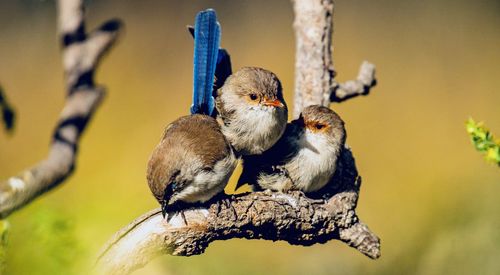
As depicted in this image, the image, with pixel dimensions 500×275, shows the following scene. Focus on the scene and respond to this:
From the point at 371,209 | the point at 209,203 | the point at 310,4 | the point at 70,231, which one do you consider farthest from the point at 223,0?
the point at 70,231

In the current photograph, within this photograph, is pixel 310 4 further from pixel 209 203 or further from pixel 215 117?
pixel 209 203

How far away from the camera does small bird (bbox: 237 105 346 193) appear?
2.15 metres

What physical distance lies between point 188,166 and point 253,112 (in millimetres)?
283

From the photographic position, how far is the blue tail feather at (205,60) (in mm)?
2141

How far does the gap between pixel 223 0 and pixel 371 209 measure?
5.75ft

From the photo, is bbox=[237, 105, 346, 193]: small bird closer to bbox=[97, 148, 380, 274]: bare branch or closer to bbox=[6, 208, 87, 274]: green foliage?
bbox=[97, 148, 380, 274]: bare branch

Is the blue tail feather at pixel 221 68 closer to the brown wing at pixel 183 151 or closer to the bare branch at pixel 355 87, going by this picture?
the brown wing at pixel 183 151

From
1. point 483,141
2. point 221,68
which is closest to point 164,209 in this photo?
point 221,68

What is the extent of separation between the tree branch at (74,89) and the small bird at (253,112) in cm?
46

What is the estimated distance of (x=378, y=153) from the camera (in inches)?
159

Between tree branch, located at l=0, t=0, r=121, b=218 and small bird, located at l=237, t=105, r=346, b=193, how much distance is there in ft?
1.84

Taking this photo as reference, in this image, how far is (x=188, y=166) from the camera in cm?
188

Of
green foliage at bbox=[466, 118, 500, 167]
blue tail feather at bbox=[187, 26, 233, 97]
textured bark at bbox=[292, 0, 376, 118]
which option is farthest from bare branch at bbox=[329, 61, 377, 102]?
green foliage at bbox=[466, 118, 500, 167]

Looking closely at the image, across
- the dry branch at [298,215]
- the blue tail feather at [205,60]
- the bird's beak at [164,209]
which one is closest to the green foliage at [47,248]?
the dry branch at [298,215]
